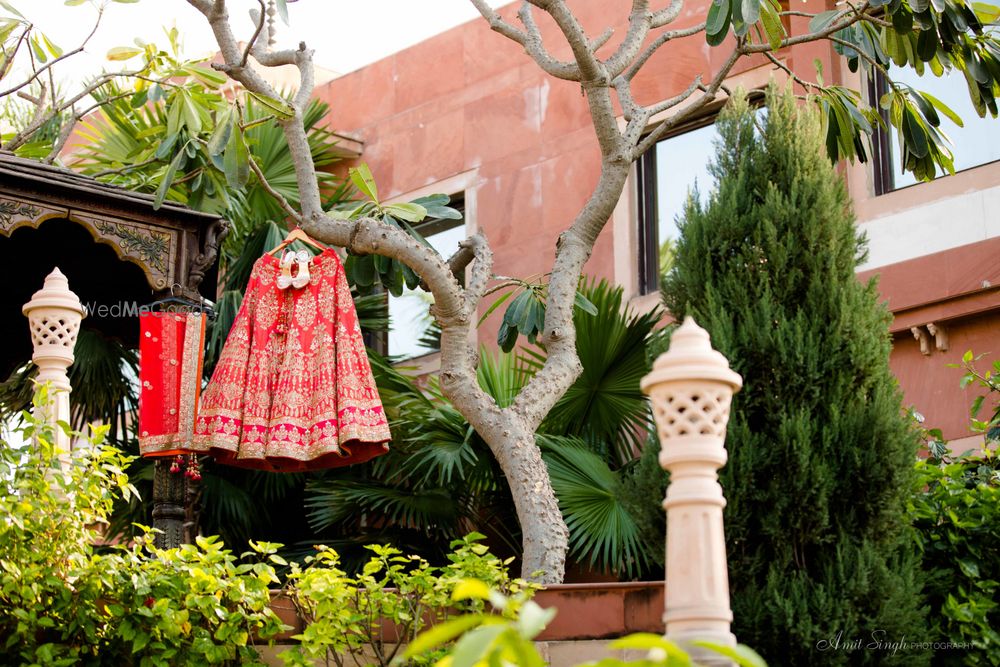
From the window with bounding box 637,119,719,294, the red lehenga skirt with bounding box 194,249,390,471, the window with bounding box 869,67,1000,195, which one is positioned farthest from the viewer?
the window with bounding box 637,119,719,294

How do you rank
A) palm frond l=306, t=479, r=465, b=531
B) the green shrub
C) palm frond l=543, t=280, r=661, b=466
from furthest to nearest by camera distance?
palm frond l=306, t=479, r=465, b=531 → palm frond l=543, t=280, r=661, b=466 → the green shrub

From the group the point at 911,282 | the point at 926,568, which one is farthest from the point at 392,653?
the point at 911,282

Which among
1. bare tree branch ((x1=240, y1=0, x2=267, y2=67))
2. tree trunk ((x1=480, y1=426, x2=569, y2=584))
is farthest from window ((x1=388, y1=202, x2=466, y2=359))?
tree trunk ((x1=480, y1=426, x2=569, y2=584))

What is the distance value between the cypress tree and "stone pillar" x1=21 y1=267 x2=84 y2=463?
2535 mm

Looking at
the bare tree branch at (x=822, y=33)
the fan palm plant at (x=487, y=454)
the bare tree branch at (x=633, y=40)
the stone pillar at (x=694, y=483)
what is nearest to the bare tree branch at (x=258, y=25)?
the bare tree branch at (x=633, y=40)

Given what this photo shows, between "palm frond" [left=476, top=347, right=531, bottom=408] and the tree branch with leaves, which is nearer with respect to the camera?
the tree branch with leaves

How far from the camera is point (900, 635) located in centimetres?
536

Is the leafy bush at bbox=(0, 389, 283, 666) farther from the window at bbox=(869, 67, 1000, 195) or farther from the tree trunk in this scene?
the window at bbox=(869, 67, 1000, 195)

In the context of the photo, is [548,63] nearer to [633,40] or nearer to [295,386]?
[633,40]

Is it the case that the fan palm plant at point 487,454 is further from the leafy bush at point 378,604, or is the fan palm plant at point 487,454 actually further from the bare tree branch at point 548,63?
the leafy bush at point 378,604

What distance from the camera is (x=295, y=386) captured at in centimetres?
655

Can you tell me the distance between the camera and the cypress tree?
535 centimetres

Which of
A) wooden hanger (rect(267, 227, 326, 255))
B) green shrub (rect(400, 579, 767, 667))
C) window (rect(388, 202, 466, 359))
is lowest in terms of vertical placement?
green shrub (rect(400, 579, 767, 667))

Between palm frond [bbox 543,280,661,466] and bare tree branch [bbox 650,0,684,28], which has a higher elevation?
bare tree branch [bbox 650,0,684,28]
